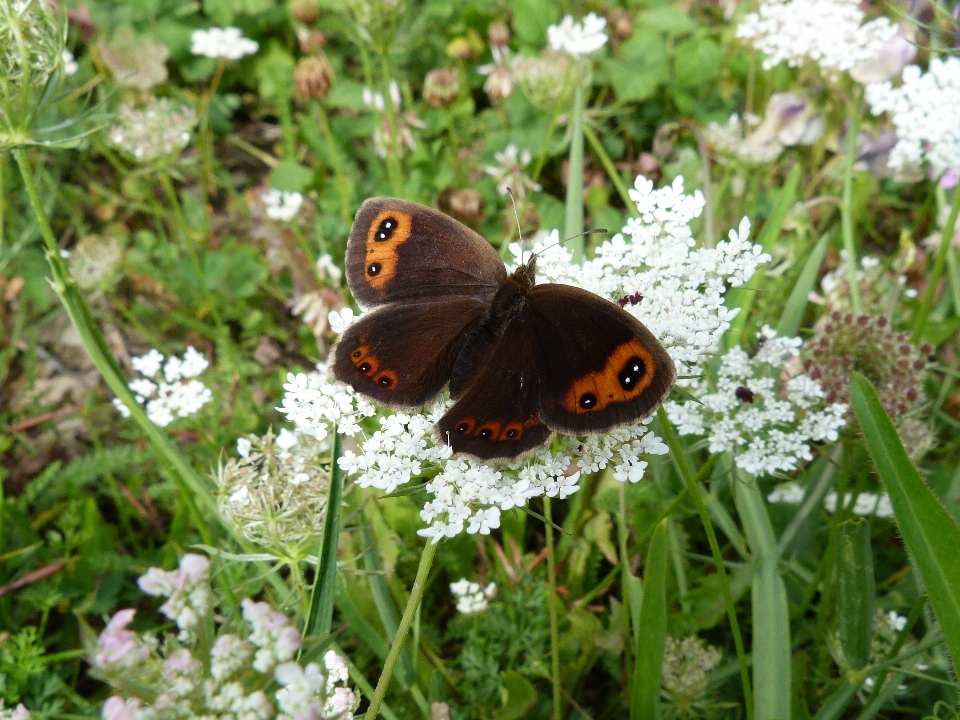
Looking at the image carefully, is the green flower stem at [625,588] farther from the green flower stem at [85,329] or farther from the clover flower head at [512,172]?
the clover flower head at [512,172]

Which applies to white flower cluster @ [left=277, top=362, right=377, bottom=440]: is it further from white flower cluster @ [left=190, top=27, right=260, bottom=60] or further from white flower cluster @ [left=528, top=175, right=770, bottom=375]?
white flower cluster @ [left=190, top=27, right=260, bottom=60]

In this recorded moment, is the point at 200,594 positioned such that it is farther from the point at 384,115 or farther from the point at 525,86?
the point at 384,115

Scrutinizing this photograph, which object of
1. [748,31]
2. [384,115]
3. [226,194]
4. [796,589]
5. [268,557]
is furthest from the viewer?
[226,194]

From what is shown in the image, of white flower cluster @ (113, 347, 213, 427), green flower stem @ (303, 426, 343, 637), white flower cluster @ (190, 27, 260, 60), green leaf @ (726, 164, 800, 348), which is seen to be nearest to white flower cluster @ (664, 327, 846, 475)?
green leaf @ (726, 164, 800, 348)

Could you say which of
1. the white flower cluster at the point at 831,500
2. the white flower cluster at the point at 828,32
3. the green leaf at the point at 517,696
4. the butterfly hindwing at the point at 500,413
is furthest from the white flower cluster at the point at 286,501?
the white flower cluster at the point at 828,32

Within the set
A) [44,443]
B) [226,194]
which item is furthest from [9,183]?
[44,443]

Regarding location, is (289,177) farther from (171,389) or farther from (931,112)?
(931,112)
